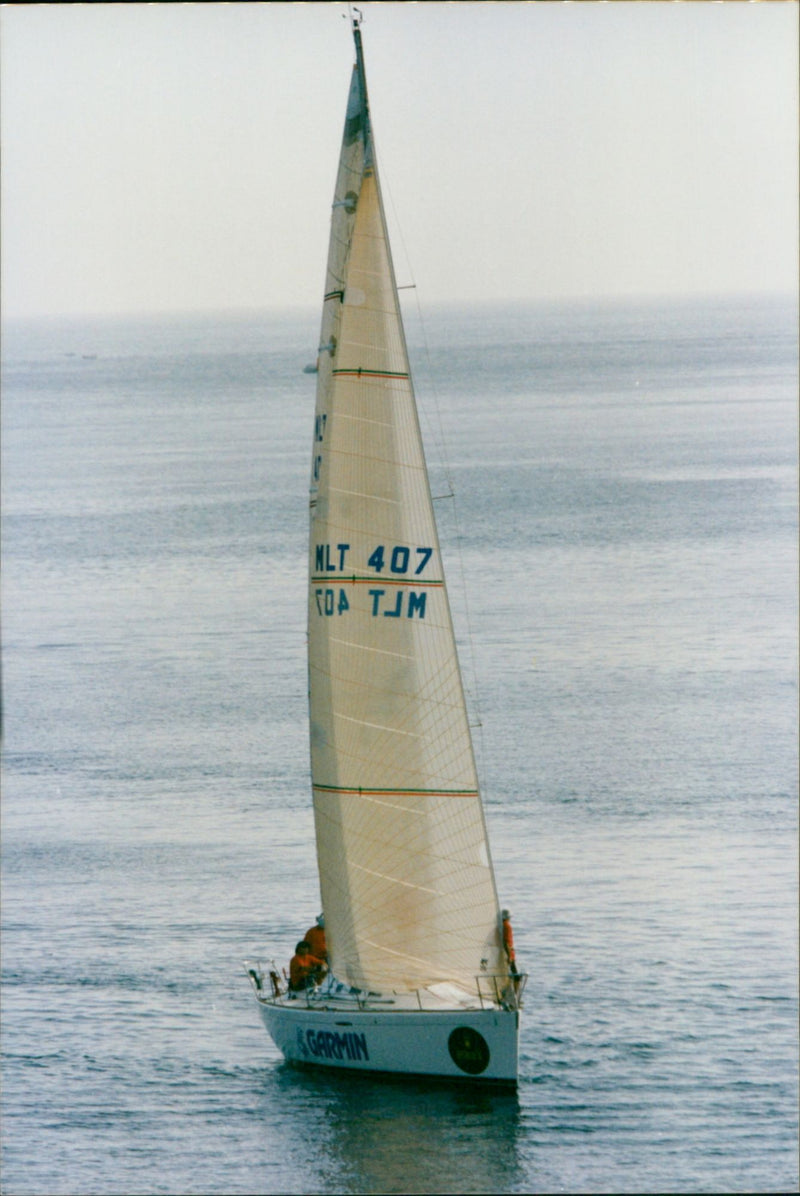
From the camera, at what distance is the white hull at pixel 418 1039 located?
32000 mm

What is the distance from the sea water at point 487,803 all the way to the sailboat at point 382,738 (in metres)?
1.10

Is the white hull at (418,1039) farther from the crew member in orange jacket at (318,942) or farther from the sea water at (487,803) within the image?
the crew member in orange jacket at (318,942)

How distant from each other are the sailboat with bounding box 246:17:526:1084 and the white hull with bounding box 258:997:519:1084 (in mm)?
28

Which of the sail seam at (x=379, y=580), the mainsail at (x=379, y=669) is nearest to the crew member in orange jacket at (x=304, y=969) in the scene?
the mainsail at (x=379, y=669)

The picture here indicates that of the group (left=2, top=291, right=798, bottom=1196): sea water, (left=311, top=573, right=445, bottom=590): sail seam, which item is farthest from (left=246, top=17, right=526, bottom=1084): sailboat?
(left=2, top=291, right=798, bottom=1196): sea water

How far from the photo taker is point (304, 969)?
1320 inches

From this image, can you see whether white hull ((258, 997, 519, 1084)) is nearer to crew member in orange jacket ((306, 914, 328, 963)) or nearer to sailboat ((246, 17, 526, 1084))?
sailboat ((246, 17, 526, 1084))

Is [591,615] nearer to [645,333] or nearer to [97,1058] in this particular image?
[97,1058]

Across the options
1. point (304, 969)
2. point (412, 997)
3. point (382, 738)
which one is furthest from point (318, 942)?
point (382, 738)

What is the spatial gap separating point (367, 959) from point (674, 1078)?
5267 millimetres

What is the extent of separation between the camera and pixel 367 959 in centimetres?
3331

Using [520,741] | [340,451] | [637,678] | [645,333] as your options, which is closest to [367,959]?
[340,451]

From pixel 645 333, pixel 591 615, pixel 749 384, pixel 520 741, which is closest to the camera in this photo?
pixel 520 741

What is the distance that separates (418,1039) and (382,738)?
14.1 feet
